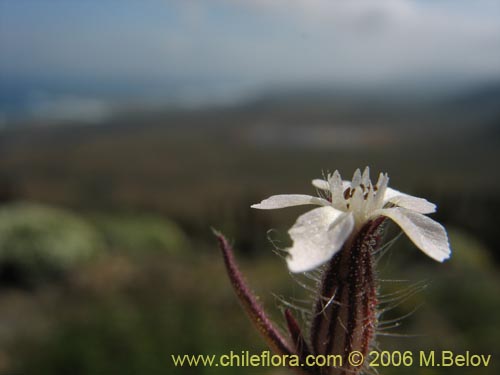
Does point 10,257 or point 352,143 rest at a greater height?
point 10,257

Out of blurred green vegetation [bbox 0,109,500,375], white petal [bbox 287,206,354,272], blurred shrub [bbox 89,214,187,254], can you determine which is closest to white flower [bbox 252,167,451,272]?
white petal [bbox 287,206,354,272]

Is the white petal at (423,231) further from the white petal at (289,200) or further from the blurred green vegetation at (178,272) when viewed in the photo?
the blurred green vegetation at (178,272)

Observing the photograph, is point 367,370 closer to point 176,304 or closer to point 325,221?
point 325,221

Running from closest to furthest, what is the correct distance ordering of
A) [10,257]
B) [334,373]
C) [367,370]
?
[334,373] → [367,370] → [10,257]

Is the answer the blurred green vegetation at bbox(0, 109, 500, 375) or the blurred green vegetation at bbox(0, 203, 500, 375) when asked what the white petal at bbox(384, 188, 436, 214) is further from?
the blurred green vegetation at bbox(0, 203, 500, 375)

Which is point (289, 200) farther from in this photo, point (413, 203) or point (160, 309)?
point (160, 309)

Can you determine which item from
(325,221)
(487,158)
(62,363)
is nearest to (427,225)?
(325,221)

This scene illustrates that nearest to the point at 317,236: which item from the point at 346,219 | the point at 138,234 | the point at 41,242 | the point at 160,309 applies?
the point at 346,219

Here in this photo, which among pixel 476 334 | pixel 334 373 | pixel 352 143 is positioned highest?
pixel 334 373
